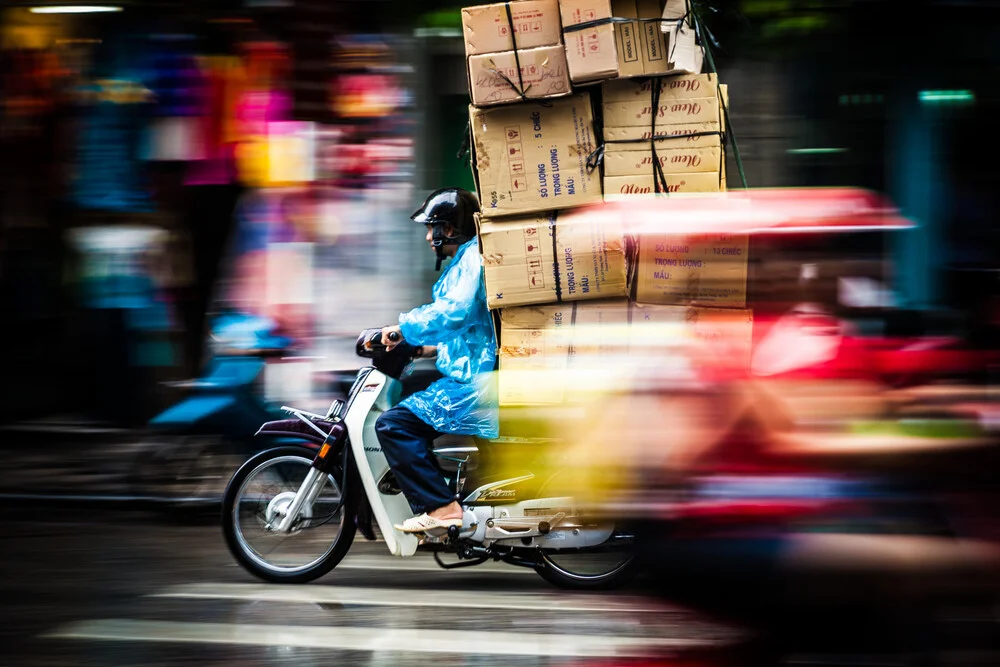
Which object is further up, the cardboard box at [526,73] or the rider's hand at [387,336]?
the cardboard box at [526,73]

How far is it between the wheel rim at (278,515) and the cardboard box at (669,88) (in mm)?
2417

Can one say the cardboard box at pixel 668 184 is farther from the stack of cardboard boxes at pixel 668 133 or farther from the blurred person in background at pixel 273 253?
the blurred person in background at pixel 273 253

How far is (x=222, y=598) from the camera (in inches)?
223

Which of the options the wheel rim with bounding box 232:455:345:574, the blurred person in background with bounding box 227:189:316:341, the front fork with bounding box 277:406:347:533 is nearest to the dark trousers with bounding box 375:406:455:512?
the front fork with bounding box 277:406:347:533

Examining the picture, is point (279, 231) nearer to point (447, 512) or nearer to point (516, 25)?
point (447, 512)

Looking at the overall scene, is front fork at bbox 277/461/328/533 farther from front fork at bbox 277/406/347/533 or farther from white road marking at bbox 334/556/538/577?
white road marking at bbox 334/556/538/577

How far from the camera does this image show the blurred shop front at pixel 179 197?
975cm

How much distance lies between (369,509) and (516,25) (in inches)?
98.2

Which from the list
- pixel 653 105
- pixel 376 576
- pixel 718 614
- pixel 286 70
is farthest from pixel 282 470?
pixel 718 614

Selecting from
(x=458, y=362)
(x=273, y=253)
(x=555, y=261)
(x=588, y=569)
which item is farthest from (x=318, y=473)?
(x=273, y=253)

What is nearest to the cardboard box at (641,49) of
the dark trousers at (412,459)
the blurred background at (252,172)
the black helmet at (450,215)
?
the black helmet at (450,215)

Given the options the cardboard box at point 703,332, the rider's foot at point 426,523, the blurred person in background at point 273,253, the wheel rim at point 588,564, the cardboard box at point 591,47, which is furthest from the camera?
the blurred person in background at point 273,253

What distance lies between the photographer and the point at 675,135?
5.38m

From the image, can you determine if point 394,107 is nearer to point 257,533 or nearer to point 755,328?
point 257,533
